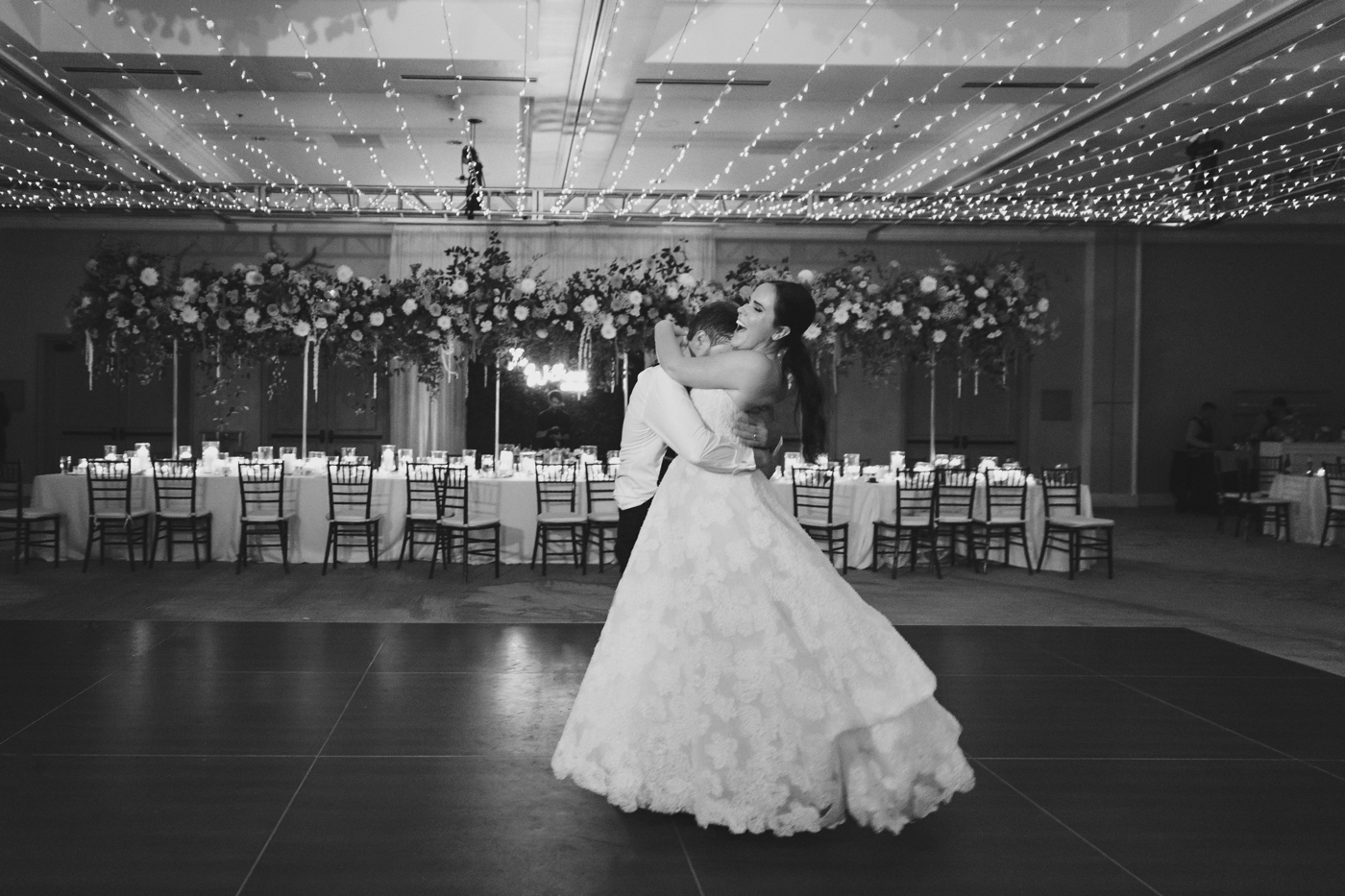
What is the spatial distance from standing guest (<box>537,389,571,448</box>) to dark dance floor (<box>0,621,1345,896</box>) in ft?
19.7

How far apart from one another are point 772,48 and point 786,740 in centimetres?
707

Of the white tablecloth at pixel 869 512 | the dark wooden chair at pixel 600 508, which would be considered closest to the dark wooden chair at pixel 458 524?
the dark wooden chair at pixel 600 508

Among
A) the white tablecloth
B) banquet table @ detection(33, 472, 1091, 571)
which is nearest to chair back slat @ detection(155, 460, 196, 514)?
banquet table @ detection(33, 472, 1091, 571)

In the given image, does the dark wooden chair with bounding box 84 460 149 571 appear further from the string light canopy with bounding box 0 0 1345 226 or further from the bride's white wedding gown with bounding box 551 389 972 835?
the bride's white wedding gown with bounding box 551 389 972 835

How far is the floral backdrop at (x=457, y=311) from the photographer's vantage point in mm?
9219

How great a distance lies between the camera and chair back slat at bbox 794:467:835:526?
30.1ft

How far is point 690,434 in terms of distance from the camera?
3273 mm

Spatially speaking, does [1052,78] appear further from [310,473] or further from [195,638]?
[195,638]

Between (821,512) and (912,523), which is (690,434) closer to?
(912,523)

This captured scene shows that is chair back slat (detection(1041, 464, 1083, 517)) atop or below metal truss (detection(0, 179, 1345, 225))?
below

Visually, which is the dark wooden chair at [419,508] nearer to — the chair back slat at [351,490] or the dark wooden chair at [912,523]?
the chair back slat at [351,490]

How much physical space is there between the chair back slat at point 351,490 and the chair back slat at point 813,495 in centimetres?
337

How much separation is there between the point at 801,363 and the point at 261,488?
6.97 m

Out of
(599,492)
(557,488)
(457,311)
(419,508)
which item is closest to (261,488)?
(419,508)
